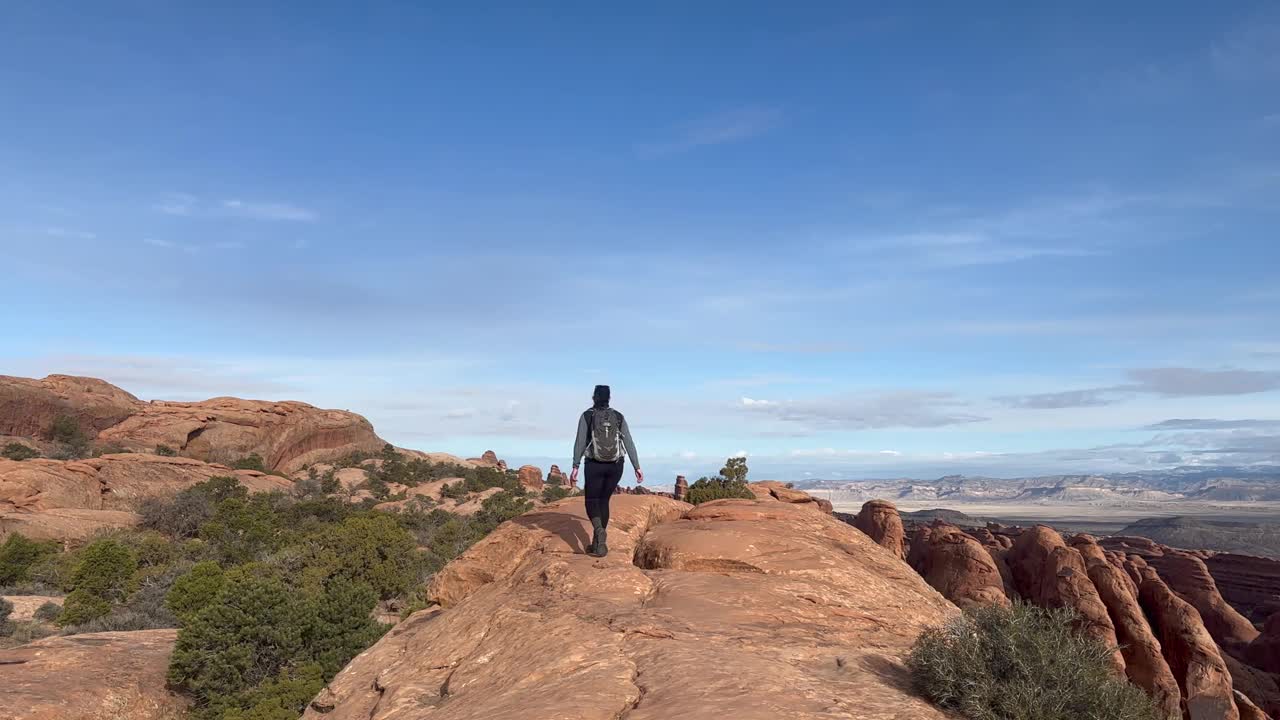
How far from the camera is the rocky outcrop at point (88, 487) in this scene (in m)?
43.6

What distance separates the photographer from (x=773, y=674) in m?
6.68

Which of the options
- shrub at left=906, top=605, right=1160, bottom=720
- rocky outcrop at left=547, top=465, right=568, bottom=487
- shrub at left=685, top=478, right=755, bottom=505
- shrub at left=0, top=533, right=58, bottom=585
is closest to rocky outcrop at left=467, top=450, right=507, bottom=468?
rocky outcrop at left=547, top=465, right=568, bottom=487

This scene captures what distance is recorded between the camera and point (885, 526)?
135 feet

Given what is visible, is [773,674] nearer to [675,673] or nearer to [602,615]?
[675,673]

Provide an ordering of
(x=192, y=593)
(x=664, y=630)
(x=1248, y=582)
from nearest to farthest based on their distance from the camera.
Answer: (x=664, y=630) → (x=192, y=593) → (x=1248, y=582)

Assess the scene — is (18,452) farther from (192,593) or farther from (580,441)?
(580,441)

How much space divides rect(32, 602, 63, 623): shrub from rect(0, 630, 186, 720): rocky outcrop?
1060 centimetres

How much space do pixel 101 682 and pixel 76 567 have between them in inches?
762

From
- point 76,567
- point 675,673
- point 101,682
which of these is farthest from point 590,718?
point 76,567

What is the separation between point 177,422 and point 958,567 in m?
73.2

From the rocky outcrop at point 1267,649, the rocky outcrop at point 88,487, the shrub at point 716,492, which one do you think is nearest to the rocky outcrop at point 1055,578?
the rocky outcrop at point 1267,649

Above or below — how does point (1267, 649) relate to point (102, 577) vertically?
below

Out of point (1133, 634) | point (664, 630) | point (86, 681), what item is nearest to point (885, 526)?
point (1133, 634)

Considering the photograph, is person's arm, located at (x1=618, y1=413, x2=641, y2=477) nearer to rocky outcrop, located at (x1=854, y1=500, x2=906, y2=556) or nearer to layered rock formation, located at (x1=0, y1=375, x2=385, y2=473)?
rocky outcrop, located at (x1=854, y1=500, x2=906, y2=556)
